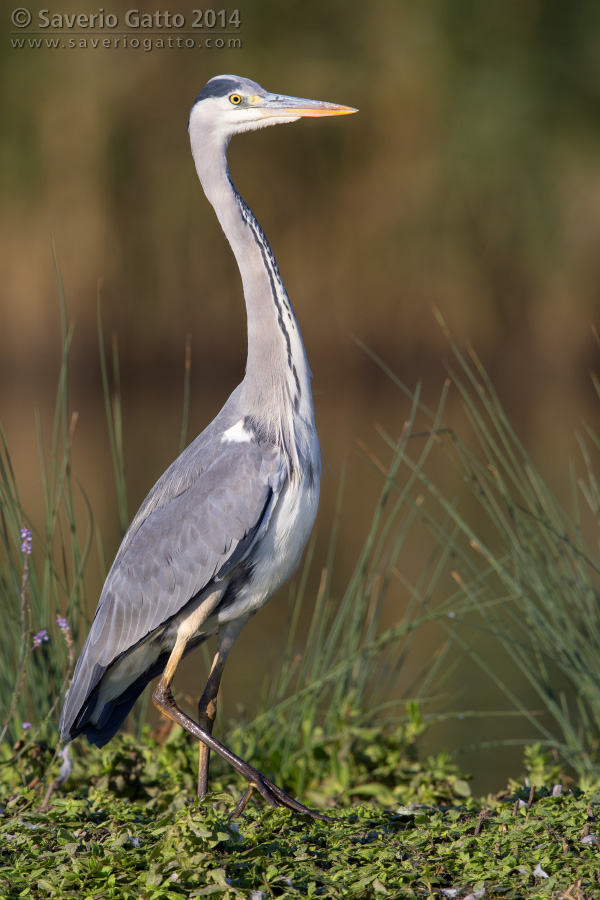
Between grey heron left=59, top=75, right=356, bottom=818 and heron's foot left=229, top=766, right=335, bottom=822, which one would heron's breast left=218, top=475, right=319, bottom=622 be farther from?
heron's foot left=229, top=766, right=335, bottom=822

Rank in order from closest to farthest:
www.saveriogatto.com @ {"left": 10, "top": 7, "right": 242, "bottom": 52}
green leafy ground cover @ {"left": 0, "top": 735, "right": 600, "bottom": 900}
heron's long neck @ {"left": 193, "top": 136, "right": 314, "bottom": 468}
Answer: green leafy ground cover @ {"left": 0, "top": 735, "right": 600, "bottom": 900} < heron's long neck @ {"left": 193, "top": 136, "right": 314, "bottom": 468} < www.saveriogatto.com @ {"left": 10, "top": 7, "right": 242, "bottom": 52}

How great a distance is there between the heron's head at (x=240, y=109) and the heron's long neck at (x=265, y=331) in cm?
11

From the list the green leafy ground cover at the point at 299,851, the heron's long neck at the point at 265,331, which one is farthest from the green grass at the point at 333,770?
the heron's long neck at the point at 265,331

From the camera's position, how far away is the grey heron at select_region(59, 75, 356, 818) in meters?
3.18

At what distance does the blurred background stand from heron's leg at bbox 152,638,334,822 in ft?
34.4

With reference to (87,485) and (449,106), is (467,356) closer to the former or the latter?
(449,106)

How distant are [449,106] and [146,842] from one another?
14.0m

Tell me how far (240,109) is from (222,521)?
1420mm

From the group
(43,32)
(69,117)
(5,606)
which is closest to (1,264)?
(69,117)

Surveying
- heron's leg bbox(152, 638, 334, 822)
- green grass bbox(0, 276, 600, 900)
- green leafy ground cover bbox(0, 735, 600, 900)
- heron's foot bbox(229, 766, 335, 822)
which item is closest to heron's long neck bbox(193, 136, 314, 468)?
green grass bbox(0, 276, 600, 900)

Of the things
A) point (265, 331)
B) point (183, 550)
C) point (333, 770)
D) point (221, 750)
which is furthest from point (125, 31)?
point (221, 750)

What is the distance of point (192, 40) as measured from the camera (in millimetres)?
14039

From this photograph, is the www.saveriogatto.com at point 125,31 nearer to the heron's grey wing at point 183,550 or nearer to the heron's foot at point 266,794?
the heron's grey wing at point 183,550

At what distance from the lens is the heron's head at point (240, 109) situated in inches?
140
